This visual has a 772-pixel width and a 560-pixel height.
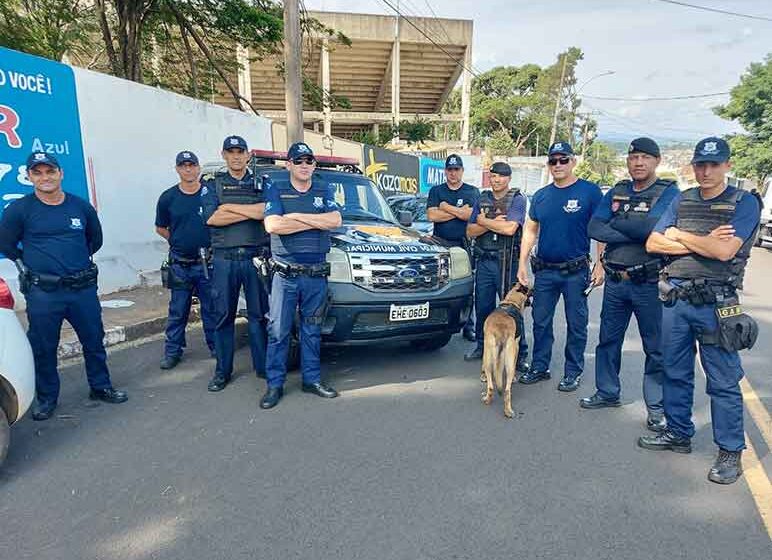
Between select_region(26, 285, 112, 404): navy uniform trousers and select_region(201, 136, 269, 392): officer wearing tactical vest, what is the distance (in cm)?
86

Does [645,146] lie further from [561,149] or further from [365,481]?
[365,481]

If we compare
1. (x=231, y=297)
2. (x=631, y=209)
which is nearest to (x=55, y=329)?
(x=231, y=297)

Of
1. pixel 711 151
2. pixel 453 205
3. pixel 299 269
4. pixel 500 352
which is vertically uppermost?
pixel 711 151

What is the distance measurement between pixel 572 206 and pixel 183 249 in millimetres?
3374

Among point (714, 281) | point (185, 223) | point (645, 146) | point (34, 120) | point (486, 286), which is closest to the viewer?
point (714, 281)

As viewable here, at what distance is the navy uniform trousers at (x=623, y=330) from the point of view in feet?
12.4

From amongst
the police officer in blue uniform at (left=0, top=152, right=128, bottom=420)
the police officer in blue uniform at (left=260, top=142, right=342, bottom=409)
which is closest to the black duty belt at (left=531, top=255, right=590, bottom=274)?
the police officer in blue uniform at (left=260, top=142, right=342, bottom=409)

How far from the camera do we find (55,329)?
3846mm

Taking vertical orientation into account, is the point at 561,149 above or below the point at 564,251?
above

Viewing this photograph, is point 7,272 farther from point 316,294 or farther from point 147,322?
point 316,294

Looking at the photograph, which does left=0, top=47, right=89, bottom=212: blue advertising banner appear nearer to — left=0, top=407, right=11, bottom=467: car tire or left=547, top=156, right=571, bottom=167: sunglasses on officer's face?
left=0, top=407, right=11, bottom=467: car tire

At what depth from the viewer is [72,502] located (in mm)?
2848

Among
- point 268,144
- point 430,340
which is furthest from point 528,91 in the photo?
point 430,340

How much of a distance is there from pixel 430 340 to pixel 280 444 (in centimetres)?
221
